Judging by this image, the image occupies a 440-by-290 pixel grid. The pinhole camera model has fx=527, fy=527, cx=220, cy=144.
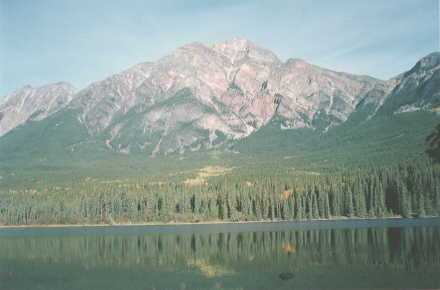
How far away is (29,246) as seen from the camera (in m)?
117

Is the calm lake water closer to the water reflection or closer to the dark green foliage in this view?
the water reflection

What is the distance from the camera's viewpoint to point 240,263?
77.5 metres

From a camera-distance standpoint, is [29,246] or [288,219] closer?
[29,246]

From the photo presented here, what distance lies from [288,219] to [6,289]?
13567 centimetres

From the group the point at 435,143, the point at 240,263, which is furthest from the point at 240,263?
the point at 435,143

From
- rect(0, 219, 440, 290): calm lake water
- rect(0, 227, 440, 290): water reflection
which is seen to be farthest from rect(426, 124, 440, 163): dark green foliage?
rect(0, 227, 440, 290): water reflection

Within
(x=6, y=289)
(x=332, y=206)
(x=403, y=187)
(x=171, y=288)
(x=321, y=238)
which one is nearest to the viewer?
(x=171, y=288)

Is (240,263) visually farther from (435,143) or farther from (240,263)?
(435,143)

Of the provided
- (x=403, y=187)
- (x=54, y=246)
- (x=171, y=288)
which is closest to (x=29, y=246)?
(x=54, y=246)

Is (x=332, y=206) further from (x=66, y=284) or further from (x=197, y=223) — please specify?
(x=66, y=284)

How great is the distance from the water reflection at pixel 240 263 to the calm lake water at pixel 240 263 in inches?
4.2

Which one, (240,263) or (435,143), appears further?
(240,263)

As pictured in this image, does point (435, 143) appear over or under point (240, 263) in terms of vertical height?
over

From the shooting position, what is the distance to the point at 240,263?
3051 inches
